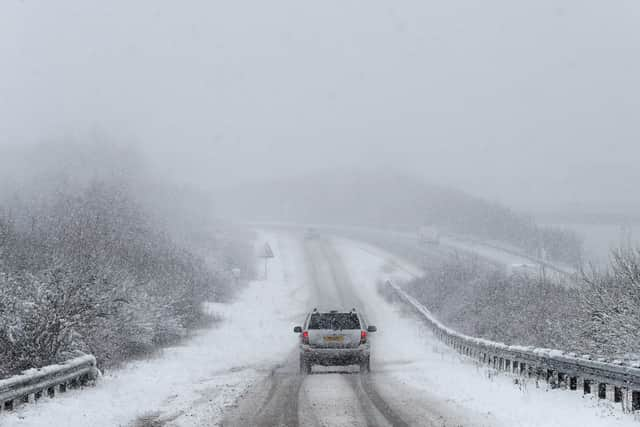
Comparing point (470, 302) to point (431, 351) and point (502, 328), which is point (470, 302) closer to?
point (502, 328)

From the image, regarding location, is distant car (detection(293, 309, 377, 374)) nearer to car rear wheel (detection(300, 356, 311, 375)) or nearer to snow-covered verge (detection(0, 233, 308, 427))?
car rear wheel (detection(300, 356, 311, 375))

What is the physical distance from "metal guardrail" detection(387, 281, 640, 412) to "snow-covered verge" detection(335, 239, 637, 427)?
0.92 ft

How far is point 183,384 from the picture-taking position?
15.9 m

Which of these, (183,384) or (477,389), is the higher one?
(477,389)

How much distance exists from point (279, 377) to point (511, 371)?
597 centimetres

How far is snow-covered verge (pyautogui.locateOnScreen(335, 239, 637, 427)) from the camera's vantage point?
10.6 m

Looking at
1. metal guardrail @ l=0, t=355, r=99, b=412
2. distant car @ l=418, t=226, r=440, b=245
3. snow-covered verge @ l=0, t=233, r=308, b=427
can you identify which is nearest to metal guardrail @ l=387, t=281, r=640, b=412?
snow-covered verge @ l=0, t=233, r=308, b=427

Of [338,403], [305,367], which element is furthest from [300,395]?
Result: [305,367]

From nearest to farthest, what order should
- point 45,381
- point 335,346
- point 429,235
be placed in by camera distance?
point 45,381
point 335,346
point 429,235

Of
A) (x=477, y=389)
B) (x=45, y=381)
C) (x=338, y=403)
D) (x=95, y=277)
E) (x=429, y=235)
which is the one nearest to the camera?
A: (x=45, y=381)

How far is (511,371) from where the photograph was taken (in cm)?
1816

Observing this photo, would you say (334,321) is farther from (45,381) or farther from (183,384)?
(45,381)

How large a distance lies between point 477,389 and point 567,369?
5.99ft

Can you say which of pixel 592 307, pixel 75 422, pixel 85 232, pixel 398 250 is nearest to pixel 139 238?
pixel 85 232
